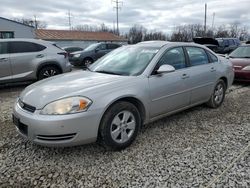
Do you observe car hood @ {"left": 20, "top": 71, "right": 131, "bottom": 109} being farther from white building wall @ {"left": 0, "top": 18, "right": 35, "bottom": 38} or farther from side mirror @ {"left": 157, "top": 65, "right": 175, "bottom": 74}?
white building wall @ {"left": 0, "top": 18, "right": 35, "bottom": 38}

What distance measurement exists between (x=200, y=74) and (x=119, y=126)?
7.34ft

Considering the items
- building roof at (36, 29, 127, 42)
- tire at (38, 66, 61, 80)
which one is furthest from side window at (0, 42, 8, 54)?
building roof at (36, 29, 127, 42)

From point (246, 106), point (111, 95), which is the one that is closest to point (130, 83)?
point (111, 95)

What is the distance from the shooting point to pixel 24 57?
25.7 feet

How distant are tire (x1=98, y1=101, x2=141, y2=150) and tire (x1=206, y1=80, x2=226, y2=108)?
2.42 metres

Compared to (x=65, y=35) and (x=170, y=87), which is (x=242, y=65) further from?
(x=65, y=35)

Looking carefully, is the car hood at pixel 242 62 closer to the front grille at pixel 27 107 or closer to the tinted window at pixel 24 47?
the tinted window at pixel 24 47

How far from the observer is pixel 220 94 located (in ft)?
18.9

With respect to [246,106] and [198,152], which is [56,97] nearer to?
[198,152]

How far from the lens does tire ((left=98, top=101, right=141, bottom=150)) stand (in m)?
3.39

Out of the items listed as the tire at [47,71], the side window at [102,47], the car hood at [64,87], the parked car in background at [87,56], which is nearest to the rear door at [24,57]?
the tire at [47,71]

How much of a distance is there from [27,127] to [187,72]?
9.40 feet

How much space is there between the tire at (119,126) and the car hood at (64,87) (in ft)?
1.26

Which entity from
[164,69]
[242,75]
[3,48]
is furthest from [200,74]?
[3,48]
